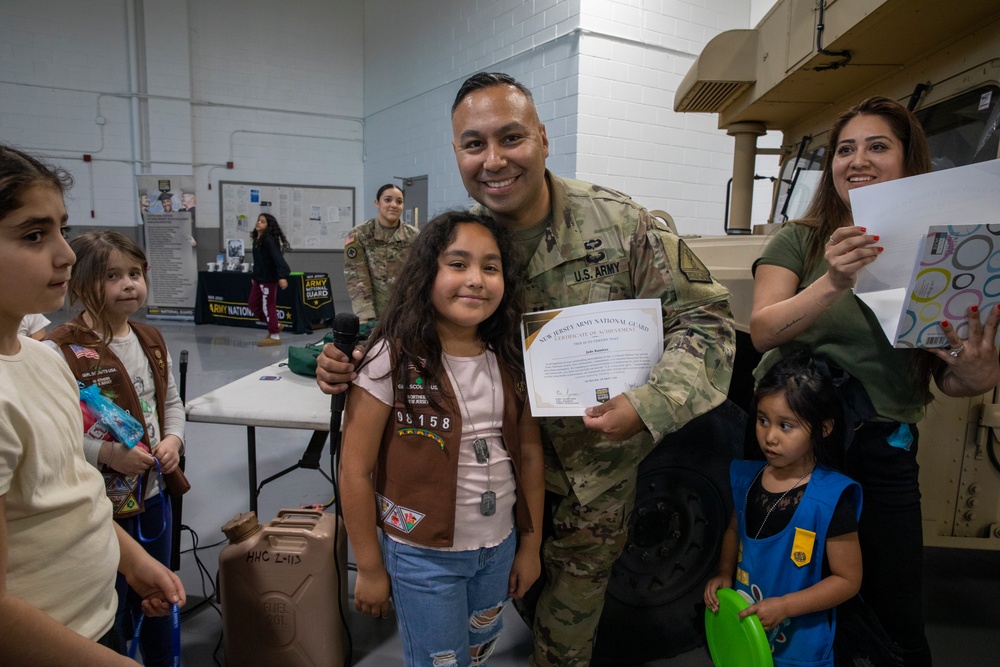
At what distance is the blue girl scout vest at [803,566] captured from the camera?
5.06ft

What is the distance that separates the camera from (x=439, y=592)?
133 centimetres

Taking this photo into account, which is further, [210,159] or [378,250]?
[210,159]

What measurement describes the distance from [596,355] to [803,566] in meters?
0.86

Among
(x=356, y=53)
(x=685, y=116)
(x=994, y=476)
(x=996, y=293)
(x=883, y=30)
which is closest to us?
(x=996, y=293)

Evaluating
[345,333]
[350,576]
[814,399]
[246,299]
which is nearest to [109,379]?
[345,333]

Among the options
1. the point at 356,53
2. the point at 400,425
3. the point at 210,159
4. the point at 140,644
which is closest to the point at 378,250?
the point at 140,644

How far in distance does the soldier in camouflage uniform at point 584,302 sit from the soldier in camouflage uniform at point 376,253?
3407 millimetres

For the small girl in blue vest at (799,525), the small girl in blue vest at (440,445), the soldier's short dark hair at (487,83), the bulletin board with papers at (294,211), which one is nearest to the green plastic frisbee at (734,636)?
the small girl in blue vest at (799,525)

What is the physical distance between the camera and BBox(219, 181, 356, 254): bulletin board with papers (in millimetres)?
10336

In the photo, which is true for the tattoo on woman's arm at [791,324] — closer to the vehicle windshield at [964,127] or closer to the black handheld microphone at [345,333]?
the black handheld microphone at [345,333]

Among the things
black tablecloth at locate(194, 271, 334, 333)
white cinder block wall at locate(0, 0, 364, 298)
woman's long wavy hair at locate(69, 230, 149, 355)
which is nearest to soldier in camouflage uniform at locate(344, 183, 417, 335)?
woman's long wavy hair at locate(69, 230, 149, 355)

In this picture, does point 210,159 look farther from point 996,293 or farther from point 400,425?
point 996,293

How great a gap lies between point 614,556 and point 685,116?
6164mm

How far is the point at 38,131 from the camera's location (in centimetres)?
927
